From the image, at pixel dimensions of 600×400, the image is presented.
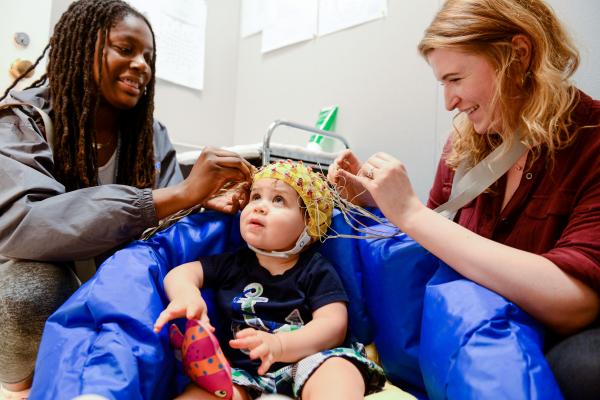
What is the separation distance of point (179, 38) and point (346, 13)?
874mm

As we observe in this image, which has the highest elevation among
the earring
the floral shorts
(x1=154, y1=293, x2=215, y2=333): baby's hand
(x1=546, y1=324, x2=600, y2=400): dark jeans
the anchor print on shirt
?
the earring

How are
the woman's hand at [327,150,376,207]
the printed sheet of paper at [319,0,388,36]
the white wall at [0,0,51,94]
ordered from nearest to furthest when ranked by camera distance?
1. the woman's hand at [327,150,376,207]
2. the white wall at [0,0,51,94]
3. the printed sheet of paper at [319,0,388,36]

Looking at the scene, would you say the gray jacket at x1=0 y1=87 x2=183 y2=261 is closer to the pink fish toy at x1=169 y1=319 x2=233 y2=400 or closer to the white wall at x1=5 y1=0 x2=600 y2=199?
the pink fish toy at x1=169 y1=319 x2=233 y2=400

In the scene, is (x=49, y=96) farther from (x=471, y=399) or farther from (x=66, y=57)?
(x=471, y=399)

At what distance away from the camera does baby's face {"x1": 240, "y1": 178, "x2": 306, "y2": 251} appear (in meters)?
0.91

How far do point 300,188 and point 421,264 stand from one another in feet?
0.93

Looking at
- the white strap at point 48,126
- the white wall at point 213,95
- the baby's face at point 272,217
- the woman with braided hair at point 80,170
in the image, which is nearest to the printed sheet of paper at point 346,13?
the white wall at point 213,95

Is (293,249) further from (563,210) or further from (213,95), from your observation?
(213,95)

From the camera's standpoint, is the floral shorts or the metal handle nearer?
the floral shorts

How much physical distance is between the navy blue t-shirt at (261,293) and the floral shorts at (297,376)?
0.09ft

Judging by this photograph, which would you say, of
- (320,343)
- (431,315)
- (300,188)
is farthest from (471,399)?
(300,188)

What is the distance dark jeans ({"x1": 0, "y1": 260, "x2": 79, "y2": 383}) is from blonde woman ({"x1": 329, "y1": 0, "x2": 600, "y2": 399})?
615 mm

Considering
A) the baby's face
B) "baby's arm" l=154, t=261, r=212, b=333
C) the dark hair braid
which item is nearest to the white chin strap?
the baby's face

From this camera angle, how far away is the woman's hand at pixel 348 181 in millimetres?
1019
